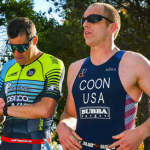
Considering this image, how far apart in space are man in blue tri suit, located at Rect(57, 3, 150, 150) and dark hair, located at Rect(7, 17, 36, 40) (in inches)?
48.7

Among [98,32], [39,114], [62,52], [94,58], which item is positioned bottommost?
[39,114]

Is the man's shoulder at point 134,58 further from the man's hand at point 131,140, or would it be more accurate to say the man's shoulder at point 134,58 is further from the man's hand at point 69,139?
the man's hand at point 69,139

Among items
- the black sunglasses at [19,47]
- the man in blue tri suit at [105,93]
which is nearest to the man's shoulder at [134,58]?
the man in blue tri suit at [105,93]

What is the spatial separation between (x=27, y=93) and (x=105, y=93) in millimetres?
1424

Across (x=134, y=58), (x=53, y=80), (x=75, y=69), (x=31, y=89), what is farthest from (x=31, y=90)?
(x=134, y=58)

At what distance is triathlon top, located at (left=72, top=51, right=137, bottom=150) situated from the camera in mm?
2967

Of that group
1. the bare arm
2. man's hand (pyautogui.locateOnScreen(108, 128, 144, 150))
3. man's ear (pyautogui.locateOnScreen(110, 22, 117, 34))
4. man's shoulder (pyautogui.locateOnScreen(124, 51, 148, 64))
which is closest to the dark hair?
the bare arm

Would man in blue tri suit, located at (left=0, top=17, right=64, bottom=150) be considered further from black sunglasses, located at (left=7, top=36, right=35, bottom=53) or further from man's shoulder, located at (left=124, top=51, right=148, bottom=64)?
man's shoulder, located at (left=124, top=51, right=148, bottom=64)

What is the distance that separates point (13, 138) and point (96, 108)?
1.47 meters

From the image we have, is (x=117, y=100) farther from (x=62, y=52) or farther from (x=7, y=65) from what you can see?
(x=62, y=52)

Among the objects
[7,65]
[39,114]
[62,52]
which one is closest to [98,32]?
[39,114]

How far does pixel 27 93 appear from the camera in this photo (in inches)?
159

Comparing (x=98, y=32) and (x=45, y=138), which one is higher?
(x=98, y=32)

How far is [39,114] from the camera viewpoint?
3.80 meters
